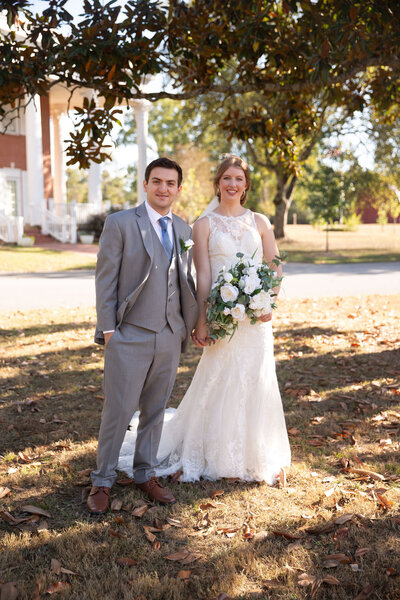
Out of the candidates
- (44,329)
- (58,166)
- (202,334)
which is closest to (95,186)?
(58,166)

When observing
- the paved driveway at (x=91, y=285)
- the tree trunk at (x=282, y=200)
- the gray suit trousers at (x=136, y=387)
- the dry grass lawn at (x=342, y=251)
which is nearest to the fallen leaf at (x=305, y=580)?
the gray suit trousers at (x=136, y=387)

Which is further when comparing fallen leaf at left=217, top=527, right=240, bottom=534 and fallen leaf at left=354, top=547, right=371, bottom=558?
fallen leaf at left=217, top=527, right=240, bottom=534

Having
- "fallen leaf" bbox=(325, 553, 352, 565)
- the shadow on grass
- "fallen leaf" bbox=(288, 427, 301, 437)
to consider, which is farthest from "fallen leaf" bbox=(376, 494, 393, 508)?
the shadow on grass

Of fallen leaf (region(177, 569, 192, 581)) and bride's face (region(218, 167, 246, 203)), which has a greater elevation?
bride's face (region(218, 167, 246, 203))

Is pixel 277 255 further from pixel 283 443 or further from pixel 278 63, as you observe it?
pixel 278 63

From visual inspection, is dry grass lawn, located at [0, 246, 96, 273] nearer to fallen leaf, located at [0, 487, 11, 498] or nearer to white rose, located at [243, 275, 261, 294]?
fallen leaf, located at [0, 487, 11, 498]

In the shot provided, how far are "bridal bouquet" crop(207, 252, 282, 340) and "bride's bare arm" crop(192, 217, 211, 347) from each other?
0.08m

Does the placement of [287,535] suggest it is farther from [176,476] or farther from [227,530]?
[176,476]

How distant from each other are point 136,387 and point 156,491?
2.52 ft

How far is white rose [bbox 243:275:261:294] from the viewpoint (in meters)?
3.96

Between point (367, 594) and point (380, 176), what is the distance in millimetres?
31473

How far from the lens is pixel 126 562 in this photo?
3.19 m

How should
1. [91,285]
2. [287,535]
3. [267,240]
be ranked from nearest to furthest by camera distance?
[287,535]
[267,240]
[91,285]

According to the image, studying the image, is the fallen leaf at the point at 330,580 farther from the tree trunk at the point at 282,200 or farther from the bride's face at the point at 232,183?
the tree trunk at the point at 282,200
